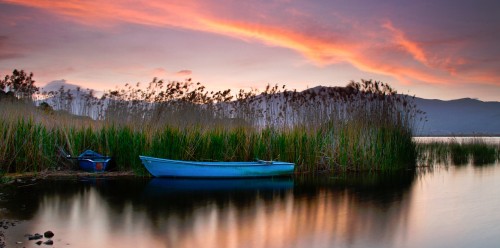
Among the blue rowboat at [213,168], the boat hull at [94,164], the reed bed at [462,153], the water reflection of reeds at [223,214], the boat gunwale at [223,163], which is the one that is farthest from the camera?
the reed bed at [462,153]

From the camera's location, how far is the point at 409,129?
20.6 meters

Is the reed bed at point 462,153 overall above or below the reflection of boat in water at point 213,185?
above

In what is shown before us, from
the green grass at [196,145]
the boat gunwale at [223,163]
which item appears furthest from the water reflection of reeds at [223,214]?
the green grass at [196,145]

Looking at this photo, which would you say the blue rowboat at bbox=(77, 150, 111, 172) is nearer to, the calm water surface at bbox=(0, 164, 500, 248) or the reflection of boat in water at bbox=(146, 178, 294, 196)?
the calm water surface at bbox=(0, 164, 500, 248)

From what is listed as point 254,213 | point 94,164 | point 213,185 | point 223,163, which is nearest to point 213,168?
point 223,163

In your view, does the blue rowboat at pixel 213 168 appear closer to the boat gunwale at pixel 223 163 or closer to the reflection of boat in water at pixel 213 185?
the boat gunwale at pixel 223 163

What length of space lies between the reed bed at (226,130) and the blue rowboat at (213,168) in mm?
841

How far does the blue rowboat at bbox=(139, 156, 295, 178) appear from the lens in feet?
52.1

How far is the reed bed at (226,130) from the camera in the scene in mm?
16906

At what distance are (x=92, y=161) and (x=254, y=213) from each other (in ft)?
26.8

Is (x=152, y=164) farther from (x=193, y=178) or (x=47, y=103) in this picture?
(x=47, y=103)

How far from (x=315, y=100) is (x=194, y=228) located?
37.6 feet

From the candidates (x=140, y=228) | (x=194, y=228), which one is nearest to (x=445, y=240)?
(x=194, y=228)

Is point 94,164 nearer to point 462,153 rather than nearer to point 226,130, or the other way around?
point 226,130
